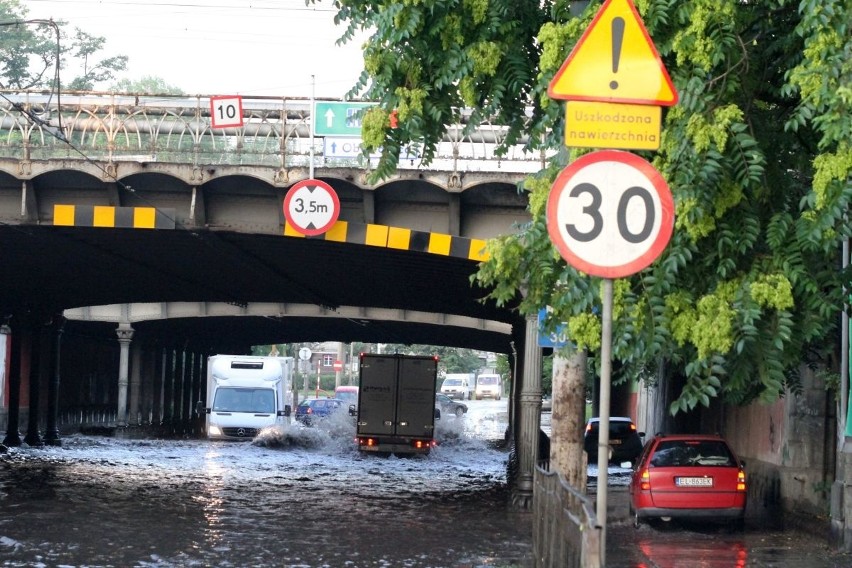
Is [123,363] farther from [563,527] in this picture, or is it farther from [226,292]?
[563,527]

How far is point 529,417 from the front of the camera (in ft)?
81.8

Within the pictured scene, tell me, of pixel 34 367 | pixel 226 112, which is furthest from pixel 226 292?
pixel 226 112

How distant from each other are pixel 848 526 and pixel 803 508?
12.6 feet

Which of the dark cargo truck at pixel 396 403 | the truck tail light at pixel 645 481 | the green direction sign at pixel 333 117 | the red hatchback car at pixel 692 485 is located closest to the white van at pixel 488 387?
the dark cargo truck at pixel 396 403

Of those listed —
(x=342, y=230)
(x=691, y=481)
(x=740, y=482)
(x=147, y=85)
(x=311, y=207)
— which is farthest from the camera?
(x=147, y=85)

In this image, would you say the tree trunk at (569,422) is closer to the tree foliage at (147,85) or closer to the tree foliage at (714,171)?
the tree foliage at (714,171)

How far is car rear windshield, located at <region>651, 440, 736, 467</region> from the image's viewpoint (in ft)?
66.9

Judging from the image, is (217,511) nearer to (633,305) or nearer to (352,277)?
(352,277)

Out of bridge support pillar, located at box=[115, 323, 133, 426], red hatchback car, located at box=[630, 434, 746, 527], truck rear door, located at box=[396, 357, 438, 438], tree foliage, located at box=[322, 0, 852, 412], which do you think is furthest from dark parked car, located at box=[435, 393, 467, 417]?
tree foliage, located at box=[322, 0, 852, 412]

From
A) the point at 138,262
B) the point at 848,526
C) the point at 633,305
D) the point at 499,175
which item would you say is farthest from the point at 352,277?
the point at 633,305

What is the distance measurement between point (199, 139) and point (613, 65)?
1593 centimetres

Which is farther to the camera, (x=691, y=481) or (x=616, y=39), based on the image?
(x=691, y=481)

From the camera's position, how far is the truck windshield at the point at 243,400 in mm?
45625

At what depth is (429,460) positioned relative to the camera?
41500 millimetres
